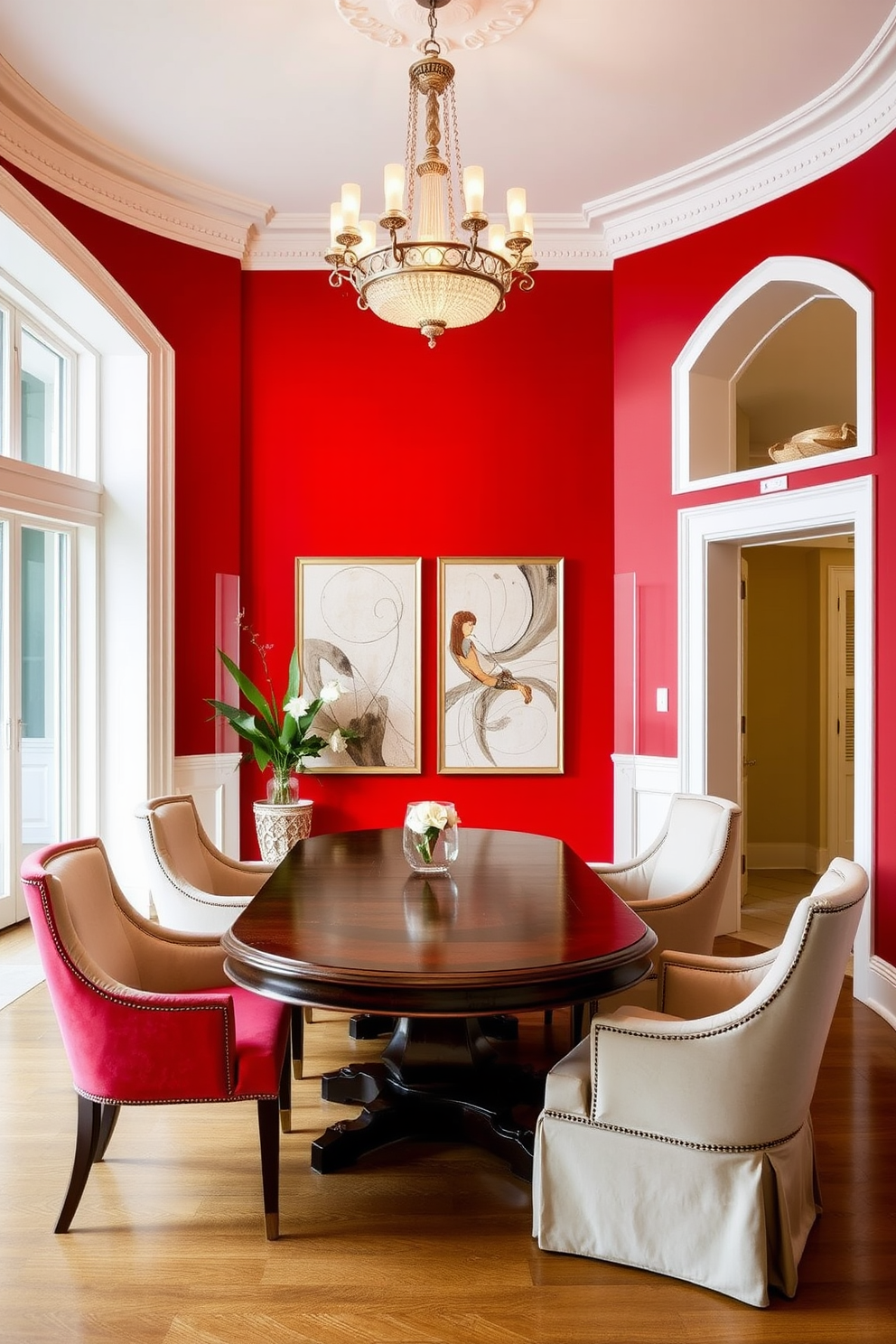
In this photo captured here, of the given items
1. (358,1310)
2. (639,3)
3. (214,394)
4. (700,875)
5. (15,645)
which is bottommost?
(358,1310)

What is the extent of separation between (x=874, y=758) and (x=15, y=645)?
4.08 metres

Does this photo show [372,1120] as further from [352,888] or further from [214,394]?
[214,394]

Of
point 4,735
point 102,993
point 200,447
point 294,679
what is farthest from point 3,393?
point 102,993

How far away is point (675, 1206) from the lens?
212cm

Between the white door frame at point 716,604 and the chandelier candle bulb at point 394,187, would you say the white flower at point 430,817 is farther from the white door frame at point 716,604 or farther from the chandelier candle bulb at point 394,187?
the white door frame at point 716,604

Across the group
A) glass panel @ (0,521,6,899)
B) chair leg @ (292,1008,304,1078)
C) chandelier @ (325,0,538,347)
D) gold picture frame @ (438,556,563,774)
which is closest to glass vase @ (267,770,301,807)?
gold picture frame @ (438,556,563,774)

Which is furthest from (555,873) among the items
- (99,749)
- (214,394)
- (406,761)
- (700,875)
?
(214,394)

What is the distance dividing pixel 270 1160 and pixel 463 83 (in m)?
4.08

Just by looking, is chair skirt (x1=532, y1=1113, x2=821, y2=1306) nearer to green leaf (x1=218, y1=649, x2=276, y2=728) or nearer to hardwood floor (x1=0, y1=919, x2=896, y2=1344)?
hardwood floor (x1=0, y1=919, x2=896, y2=1344)

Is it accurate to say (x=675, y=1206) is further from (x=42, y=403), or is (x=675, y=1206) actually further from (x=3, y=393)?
(x=42, y=403)

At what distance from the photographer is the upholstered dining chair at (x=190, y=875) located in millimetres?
3166

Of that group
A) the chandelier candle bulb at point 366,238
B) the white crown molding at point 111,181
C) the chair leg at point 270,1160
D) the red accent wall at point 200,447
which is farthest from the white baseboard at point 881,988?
the white crown molding at point 111,181

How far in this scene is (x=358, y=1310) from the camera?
2.05 m

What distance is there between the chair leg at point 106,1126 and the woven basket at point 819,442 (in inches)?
150
